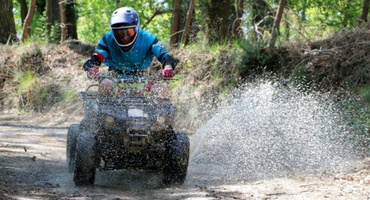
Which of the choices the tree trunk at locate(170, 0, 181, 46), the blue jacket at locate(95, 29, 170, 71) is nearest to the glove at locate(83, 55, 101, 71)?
the blue jacket at locate(95, 29, 170, 71)

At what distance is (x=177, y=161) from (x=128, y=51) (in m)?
1.72

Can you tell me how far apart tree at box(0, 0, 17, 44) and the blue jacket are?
11.4 meters

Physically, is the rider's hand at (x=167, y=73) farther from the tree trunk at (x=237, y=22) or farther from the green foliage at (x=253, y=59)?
the tree trunk at (x=237, y=22)

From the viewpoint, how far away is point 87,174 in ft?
22.0

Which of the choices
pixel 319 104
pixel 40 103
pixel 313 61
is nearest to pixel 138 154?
pixel 319 104

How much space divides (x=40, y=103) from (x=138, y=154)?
356 inches

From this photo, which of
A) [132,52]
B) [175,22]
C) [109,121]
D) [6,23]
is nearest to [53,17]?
[6,23]

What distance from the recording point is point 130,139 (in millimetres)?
6516

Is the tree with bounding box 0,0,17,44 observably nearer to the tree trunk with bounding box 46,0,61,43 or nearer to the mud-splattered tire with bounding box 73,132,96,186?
the tree trunk with bounding box 46,0,61,43

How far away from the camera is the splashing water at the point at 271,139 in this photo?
27.2 feet

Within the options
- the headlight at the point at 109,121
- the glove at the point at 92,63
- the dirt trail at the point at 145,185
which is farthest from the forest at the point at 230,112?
the glove at the point at 92,63

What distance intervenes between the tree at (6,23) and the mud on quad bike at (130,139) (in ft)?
40.5

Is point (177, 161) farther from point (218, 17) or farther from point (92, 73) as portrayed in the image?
point (218, 17)

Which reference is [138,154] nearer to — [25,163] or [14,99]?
[25,163]
